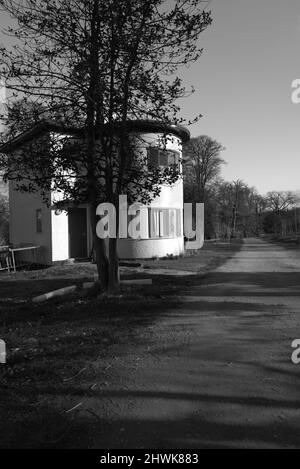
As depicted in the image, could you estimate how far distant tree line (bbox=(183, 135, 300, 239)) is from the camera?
6041 centimetres

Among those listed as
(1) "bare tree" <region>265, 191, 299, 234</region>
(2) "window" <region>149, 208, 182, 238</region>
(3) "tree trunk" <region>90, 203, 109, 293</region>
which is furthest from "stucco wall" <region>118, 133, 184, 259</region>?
(1) "bare tree" <region>265, 191, 299, 234</region>

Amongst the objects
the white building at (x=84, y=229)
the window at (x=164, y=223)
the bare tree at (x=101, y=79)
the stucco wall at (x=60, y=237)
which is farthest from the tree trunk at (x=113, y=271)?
the window at (x=164, y=223)

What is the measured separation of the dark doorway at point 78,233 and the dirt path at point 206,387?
14.2 metres

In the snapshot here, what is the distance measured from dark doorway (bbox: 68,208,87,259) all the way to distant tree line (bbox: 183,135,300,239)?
617 cm

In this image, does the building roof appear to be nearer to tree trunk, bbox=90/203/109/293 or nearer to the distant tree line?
tree trunk, bbox=90/203/109/293

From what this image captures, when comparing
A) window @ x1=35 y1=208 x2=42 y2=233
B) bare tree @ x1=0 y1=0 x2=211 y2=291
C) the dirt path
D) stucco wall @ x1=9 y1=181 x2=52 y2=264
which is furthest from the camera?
window @ x1=35 y1=208 x2=42 y2=233

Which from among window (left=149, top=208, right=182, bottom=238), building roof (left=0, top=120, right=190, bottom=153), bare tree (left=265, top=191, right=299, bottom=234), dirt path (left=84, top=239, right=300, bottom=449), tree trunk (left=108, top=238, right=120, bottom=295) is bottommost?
dirt path (left=84, top=239, right=300, bottom=449)

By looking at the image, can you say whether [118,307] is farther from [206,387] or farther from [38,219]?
[38,219]

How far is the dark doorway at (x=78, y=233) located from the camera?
21750mm

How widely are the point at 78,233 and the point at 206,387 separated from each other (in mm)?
18151

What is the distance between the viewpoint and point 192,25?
10.1 metres
